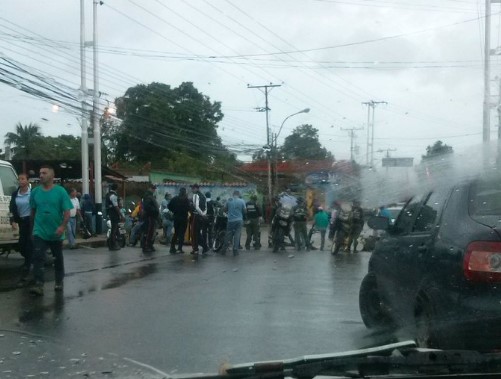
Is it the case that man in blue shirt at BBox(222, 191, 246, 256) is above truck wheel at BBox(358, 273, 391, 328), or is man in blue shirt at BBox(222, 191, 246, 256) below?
above

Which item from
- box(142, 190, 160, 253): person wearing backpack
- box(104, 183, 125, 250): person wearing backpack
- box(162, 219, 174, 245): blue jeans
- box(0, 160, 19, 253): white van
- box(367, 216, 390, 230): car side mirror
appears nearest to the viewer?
box(367, 216, 390, 230): car side mirror

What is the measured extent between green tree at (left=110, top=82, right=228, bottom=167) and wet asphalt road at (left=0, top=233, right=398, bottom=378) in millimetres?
34810

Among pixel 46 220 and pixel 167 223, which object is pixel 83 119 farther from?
pixel 46 220

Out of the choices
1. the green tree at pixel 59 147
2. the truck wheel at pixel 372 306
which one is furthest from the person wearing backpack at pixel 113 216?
the green tree at pixel 59 147

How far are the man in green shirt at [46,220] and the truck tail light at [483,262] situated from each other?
6.17m

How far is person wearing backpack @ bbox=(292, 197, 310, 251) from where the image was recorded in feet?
70.2

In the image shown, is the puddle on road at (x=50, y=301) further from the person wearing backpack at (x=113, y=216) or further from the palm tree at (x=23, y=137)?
the palm tree at (x=23, y=137)

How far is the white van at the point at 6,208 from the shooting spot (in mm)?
13412

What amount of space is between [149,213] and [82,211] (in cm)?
588

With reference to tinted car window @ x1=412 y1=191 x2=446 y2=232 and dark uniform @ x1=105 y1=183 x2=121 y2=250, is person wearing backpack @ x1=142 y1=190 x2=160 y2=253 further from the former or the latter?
tinted car window @ x1=412 y1=191 x2=446 y2=232

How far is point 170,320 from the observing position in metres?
8.59

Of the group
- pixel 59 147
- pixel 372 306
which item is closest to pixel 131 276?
pixel 372 306

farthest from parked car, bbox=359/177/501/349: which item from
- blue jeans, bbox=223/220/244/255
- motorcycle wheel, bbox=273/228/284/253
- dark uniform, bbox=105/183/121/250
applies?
motorcycle wheel, bbox=273/228/284/253

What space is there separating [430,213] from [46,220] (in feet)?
18.0
